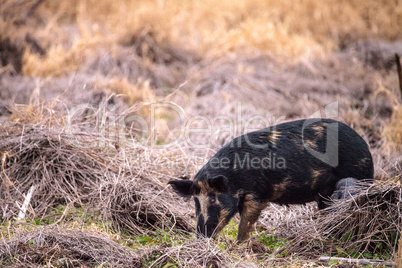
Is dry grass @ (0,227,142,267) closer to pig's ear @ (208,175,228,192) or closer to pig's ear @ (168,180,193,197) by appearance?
pig's ear @ (168,180,193,197)

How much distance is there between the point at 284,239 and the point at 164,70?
8.13 meters

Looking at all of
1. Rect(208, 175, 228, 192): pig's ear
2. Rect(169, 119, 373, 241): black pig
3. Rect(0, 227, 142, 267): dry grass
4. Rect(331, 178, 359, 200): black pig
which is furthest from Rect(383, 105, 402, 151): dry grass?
Rect(0, 227, 142, 267): dry grass

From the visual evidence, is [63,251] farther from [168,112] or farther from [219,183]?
[168,112]

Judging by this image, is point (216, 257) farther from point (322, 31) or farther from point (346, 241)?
point (322, 31)

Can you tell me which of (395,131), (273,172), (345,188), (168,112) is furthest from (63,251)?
(168,112)

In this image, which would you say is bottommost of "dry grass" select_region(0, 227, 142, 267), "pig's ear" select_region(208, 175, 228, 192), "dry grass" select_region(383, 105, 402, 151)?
"dry grass" select_region(383, 105, 402, 151)

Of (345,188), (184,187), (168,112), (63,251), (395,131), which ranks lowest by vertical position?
(168,112)

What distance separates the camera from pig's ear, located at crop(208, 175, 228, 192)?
14.6 ft

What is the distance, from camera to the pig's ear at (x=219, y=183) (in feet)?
14.6

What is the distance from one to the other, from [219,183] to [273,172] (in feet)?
2.16

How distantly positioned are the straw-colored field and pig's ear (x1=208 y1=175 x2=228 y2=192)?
0.53 meters

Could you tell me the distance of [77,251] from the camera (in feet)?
14.0

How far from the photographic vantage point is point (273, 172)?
4.84m

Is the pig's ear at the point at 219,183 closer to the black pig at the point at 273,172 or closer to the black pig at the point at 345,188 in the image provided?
the black pig at the point at 273,172
